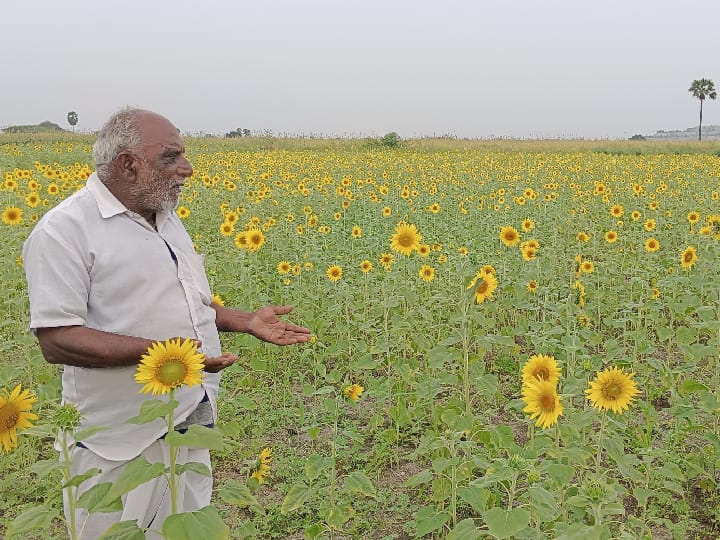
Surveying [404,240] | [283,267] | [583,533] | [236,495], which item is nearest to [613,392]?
[583,533]

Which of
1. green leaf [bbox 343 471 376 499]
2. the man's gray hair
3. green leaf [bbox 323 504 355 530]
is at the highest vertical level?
the man's gray hair

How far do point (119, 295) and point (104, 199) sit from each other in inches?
10.8

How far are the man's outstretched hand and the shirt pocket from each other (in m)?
0.16

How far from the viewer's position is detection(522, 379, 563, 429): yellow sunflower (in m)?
2.18

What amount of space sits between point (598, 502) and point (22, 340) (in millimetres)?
3025

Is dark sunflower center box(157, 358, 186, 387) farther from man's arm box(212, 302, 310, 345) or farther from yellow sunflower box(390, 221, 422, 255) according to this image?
yellow sunflower box(390, 221, 422, 255)

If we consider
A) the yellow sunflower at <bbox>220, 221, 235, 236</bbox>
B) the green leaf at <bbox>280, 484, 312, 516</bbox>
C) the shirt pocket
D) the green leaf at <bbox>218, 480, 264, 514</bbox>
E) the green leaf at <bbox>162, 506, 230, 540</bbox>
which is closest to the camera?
the green leaf at <bbox>162, 506, 230, 540</bbox>

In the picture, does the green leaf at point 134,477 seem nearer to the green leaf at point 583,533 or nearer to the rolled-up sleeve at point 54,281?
the rolled-up sleeve at point 54,281

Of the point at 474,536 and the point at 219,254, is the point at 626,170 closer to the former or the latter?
the point at 219,254

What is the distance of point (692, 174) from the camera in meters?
13.5

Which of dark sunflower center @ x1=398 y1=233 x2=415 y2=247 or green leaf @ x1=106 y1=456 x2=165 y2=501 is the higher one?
dark sunflower center @ x1=398 y1=233 x2=415 y2=247

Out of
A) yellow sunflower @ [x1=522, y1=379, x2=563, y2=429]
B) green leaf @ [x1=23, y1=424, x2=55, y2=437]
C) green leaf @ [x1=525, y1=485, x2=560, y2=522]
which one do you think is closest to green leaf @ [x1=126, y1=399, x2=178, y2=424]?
green leaf @ [x1=23, y1=424, x2=55, y2=437]

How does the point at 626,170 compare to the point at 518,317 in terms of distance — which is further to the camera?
the point at 626,170

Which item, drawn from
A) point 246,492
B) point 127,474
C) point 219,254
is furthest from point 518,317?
point 127,474
